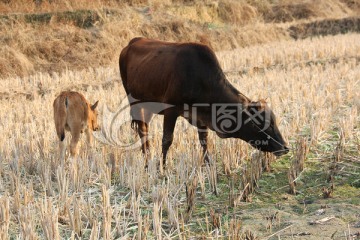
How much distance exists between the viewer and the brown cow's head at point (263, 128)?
4801mm

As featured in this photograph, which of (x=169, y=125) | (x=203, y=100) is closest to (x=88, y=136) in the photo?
(x=169, y=125)

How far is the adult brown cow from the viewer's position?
483 cm

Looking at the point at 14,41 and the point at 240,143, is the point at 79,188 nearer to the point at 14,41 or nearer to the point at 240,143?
the point at 240,143

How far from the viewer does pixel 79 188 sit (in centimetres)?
443

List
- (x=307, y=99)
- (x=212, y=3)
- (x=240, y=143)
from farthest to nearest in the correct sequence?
(x=212, y=3) → (x=307, y=99) → (x=240, y=143)

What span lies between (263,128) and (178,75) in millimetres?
978

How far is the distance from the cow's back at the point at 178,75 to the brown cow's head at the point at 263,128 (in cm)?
42

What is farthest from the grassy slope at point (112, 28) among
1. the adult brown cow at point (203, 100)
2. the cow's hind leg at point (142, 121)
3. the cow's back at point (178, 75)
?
the adult brown cow at point (203, 100)

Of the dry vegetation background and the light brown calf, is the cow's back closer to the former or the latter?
the dry vegetation background

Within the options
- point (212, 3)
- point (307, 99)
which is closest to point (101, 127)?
point (307, 99)

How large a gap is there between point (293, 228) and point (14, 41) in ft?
38.2

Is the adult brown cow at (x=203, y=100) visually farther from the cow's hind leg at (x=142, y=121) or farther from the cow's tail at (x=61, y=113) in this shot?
the cow's tail at (x=61, y=113)

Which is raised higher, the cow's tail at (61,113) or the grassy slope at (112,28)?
the grassy slope at (112,28)

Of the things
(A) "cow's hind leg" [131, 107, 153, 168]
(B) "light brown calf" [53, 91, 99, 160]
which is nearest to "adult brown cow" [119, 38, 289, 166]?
(A) "cow's hind leg" [131, 107, 153, 168]
